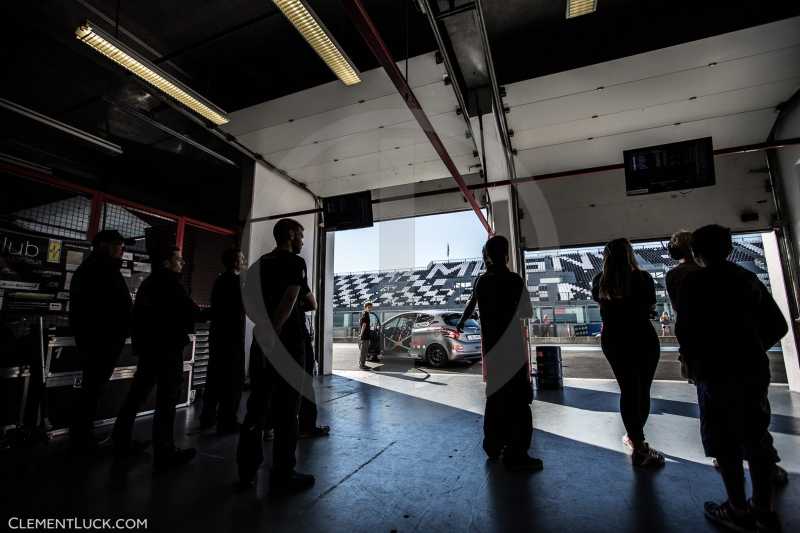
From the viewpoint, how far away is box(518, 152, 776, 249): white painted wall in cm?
568

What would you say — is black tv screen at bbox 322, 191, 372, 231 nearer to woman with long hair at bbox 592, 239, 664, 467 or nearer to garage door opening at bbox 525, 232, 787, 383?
woman with long hair at bbox 592, 239, 664, 467

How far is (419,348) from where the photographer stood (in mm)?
8414

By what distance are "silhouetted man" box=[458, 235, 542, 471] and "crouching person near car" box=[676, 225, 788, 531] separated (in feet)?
3.10

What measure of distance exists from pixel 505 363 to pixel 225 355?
8.32 feet

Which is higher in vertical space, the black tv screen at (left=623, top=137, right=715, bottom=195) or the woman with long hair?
the black tv screen at (left=623, top=137, right=715, bottom=195)

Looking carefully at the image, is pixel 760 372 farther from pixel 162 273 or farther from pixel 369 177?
pixel 369 177

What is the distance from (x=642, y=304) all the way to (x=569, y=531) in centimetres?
159

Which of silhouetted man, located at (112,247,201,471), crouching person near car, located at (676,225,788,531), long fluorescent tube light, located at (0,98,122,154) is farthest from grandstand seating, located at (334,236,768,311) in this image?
crouching person near car, located at (676,225,788,531)

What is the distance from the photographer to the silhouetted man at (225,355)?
10.6ft

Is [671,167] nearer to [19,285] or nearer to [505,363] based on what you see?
[505,363]

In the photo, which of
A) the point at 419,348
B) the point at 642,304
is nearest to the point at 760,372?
the point at 642,304

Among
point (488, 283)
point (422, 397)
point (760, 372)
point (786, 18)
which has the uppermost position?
point (786, 18)

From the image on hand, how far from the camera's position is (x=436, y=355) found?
26.9 ft

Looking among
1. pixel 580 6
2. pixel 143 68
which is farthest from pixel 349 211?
pixel 580 6
